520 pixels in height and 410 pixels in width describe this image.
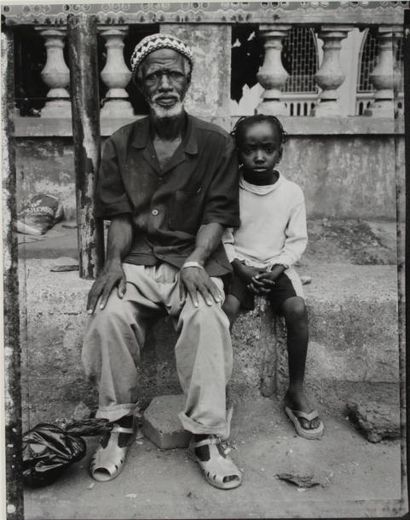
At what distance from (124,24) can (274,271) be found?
2.14 m

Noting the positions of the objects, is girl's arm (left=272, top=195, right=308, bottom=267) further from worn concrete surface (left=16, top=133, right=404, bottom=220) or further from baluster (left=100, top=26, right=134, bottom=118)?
baluster (left=100, top=26, right=134, bottom=118)

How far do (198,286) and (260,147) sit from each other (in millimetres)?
837

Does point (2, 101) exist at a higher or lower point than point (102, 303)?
higher

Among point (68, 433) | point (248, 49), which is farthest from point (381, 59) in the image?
point (68, 433)

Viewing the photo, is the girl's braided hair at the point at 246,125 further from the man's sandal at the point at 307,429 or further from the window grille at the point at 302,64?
the window grille at the point at 302,64

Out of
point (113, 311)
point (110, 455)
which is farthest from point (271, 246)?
point (110, 455)

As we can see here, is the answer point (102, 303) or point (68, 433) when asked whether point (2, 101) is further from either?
point (68, 433)

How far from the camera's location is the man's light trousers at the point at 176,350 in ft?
8.16

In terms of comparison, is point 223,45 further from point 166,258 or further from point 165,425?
point 165,425

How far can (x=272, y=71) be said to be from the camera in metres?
4.11

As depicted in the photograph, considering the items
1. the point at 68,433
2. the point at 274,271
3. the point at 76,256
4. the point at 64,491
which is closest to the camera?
the point at 64,491

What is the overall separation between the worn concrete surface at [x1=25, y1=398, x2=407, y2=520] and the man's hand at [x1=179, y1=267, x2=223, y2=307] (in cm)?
79

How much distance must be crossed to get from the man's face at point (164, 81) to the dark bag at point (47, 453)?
62.6 inches

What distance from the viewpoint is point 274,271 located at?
2.93m
